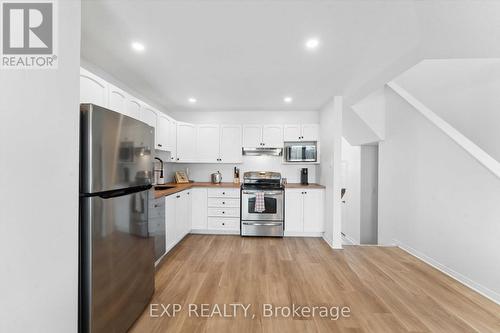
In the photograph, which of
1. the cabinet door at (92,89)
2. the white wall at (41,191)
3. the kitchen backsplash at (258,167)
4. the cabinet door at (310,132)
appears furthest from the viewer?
the kitchen backsplash at (258,167)

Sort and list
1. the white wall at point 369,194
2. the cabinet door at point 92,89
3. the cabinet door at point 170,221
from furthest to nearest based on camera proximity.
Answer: the white wall at point 369,194 < the cabinet door at point 170,221 < the cabinet door at point 92,89

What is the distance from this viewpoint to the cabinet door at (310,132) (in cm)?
409

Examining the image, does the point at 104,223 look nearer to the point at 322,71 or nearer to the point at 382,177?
the point at 322,71

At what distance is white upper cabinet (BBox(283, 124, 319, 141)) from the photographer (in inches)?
161

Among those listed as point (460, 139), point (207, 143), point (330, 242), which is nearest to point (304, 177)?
point (330, 242)

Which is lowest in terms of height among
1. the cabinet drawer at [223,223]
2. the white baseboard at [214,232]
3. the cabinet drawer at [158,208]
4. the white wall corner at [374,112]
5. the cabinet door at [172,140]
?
the white baseboard at [214,232]

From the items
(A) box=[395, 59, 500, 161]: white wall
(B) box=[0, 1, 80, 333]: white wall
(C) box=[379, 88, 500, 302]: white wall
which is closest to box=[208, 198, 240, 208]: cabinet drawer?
(B) box=[0, 1, 80, 333]: white wall

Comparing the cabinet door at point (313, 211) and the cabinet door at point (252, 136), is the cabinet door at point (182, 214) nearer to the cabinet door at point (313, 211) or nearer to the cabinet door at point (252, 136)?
the cabinet door at point (252, 136)

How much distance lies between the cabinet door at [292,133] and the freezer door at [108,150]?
2.96 meters

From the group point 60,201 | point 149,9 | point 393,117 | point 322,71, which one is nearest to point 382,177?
point 393,117

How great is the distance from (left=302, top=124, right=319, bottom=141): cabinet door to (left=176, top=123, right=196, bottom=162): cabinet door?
89.8 inches

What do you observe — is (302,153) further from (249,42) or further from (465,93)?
(465,93)

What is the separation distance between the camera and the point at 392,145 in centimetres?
378

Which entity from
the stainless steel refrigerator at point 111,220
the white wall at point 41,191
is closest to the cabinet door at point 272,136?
Answer: the stainless steel refrigerator at point 111,220
